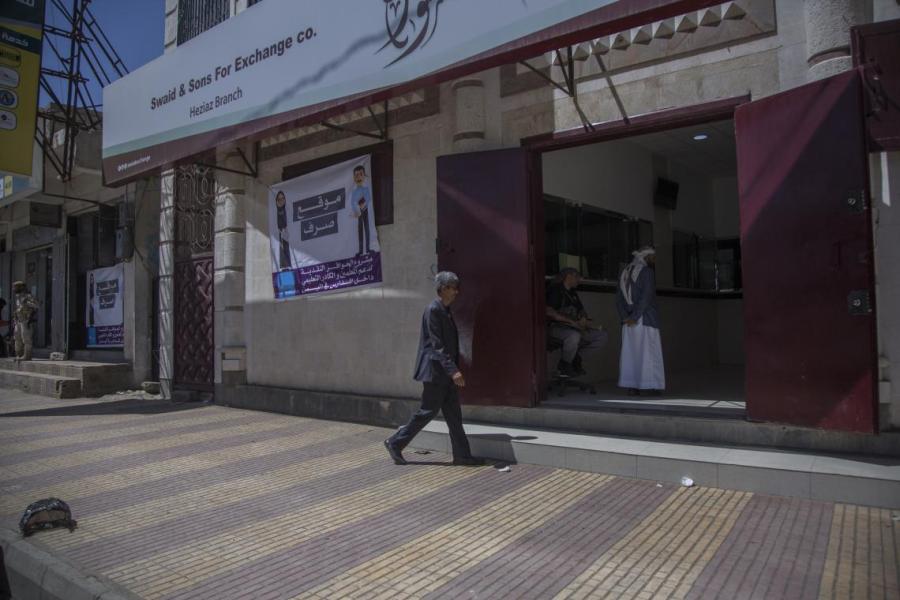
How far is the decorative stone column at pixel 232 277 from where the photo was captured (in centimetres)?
1020

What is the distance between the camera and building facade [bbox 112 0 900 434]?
491cm

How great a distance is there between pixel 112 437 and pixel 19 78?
229 inches

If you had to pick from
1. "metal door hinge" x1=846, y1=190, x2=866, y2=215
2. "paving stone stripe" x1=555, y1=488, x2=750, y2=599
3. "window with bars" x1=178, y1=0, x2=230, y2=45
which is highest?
"window with bars" x1=178, y1=0, x2=230, y2=45

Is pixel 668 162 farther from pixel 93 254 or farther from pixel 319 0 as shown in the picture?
pixel 93 254

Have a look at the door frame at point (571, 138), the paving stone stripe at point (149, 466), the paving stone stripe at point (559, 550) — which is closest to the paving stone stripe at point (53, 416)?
the paving stone stripe at point (149, 466)

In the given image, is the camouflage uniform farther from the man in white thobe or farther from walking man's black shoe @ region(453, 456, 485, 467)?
the man in white thobe

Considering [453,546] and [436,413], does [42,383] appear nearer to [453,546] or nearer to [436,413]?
[436,413]

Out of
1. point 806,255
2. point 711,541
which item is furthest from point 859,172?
point 711,541

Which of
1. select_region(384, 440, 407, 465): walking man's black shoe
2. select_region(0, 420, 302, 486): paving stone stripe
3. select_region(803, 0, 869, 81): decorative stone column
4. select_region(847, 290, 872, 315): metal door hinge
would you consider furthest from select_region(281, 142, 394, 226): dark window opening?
select_region(847, 290, 872, 315): metal door hinge

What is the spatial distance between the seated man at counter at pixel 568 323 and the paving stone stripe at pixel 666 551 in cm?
301

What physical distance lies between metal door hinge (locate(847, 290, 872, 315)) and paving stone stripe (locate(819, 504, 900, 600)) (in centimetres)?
147

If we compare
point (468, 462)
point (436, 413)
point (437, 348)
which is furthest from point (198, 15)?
point (468, 462)

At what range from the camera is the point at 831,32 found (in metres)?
5.06

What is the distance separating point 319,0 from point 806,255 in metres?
5.85
